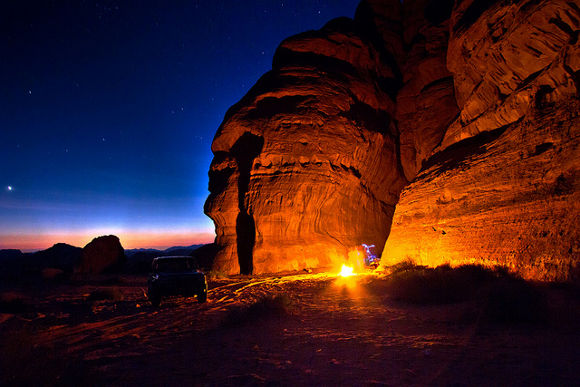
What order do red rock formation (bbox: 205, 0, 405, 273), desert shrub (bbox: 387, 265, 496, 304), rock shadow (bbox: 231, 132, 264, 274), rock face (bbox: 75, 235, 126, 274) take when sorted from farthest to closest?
1. rock face (bbox: 75, 235, 126, 274)
2. rock shadow (bbox: 231, 132, 264, 274)
3. red rock formation (bbox: 205, 0, 405, 273)
4. desert shrub (bbox: 387, 265, 496, 304)

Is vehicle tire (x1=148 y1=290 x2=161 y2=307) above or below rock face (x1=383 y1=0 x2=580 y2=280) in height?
below

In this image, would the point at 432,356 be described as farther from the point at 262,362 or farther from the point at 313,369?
the point at 262,362

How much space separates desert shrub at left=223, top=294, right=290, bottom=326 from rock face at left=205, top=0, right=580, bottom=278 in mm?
6785

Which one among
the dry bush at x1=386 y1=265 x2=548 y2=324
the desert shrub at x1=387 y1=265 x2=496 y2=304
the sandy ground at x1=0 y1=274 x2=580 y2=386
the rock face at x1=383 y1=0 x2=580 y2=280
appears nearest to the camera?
the sandy ground at x1=0 y1=274 x2=580 y2=386

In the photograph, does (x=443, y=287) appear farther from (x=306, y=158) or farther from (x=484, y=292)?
(x=306, y=158)

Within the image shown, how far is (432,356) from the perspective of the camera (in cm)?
379

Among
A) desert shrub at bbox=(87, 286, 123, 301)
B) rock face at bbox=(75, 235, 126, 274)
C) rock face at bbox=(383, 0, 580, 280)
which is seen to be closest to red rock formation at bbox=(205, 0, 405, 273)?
rock face at bbox=(383, 0, 580, 280)

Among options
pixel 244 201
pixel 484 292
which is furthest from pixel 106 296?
pixel 484 292

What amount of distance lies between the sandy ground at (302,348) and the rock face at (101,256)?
2314cm

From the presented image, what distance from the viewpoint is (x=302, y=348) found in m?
4.44

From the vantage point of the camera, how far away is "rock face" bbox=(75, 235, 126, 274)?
27203 millimetres

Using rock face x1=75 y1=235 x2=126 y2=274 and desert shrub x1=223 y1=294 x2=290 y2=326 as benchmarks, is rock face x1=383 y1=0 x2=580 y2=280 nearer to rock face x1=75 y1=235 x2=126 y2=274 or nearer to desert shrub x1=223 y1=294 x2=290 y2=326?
desert shrub x1=223 y1=294 x2=290 y2=326

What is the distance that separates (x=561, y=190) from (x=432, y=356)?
7275 mm

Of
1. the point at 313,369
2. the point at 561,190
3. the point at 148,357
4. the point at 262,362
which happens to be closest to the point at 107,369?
the point at 148,357
